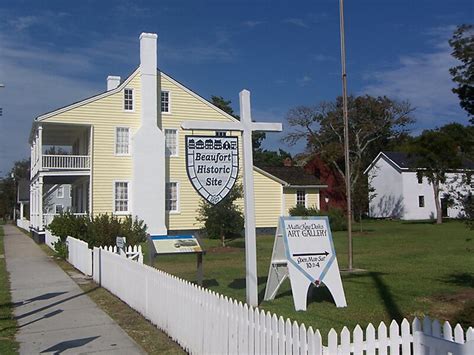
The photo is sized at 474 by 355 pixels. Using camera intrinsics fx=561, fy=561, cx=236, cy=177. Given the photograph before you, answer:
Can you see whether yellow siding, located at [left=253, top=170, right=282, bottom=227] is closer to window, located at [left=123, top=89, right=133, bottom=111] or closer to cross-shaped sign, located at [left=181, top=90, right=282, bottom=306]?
window, located at [left=123, top=89, right=133, bottom=111]

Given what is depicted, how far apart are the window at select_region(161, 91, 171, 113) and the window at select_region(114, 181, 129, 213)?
480 centimetres

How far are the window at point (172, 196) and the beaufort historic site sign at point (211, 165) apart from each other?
909 inches

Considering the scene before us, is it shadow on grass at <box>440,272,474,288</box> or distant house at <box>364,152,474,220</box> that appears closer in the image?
shadow on grass at <box>440,272,474,288</box>

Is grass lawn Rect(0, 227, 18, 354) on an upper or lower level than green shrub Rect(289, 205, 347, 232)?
lower

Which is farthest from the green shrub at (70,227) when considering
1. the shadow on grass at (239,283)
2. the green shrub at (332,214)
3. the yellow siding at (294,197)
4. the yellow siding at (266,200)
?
the yellow siding at (294,197)

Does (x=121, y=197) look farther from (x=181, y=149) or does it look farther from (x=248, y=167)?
(x=248, y=167)

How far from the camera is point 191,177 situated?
872 centimetres

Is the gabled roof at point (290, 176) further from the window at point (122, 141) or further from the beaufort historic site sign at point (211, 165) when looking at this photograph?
the beaufort historic site sign at point (211, 165)

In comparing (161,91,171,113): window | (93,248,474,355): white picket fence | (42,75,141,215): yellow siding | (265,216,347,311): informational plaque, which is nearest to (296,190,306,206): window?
(161,91,171,113): window

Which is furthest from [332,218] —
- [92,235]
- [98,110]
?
[92,235]

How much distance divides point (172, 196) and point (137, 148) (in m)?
3.62

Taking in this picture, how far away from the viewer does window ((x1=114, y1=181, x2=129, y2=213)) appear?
101ft

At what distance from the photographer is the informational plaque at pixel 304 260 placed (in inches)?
373

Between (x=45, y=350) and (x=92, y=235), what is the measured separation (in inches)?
438
